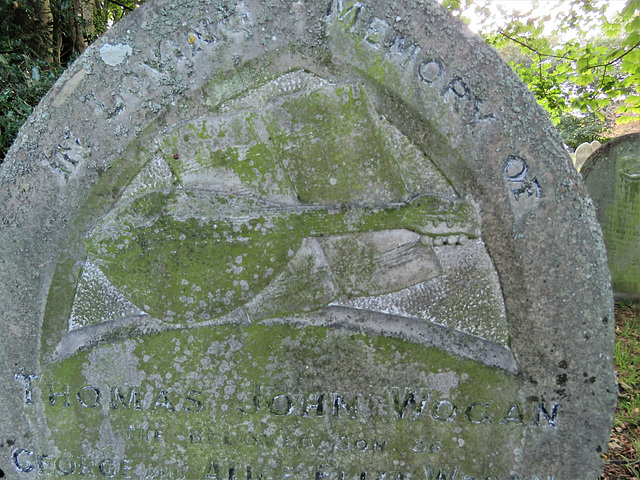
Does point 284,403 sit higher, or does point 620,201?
point 620,201

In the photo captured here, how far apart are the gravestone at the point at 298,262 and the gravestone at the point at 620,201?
331cm

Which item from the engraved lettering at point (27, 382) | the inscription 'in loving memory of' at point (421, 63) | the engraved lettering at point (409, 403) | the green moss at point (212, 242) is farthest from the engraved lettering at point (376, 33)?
the engraved lettering at point (27, 382)

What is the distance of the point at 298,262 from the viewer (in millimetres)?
1534

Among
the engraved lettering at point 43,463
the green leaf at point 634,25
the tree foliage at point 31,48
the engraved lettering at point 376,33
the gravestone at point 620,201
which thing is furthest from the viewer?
the gravestone at point 620,201

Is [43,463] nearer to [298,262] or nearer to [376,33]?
[298,262]

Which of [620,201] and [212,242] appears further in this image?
[620,201]

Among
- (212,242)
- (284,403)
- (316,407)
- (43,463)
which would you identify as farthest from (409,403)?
(43,463)

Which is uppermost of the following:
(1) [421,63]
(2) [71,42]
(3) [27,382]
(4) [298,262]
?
(2) [71,42]

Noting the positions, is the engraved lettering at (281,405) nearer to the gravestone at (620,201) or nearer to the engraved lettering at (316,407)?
the engraved lettering at (316,407)

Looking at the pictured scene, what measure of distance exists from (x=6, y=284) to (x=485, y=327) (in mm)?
2050

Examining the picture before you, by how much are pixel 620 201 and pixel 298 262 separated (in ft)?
13.8

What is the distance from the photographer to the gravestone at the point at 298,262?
4.70 feet

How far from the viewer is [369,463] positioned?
5.16ft

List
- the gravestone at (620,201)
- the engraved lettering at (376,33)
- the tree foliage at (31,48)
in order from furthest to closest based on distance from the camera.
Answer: the gravestone at (620,201) < the tree foliage at (31,48) < the engraved lettering at (376,33)
